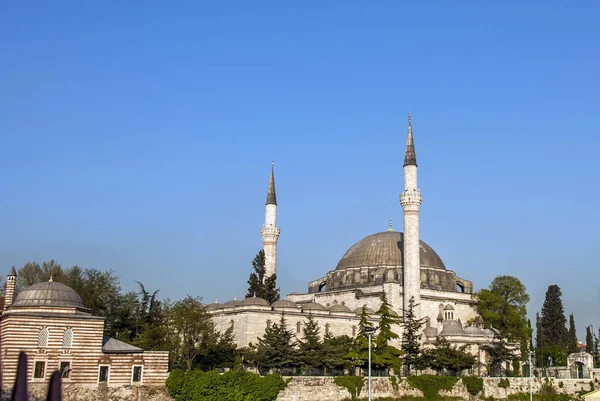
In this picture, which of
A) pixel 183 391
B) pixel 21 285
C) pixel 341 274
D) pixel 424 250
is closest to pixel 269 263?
pixel 341 274

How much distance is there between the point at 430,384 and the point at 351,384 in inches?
239

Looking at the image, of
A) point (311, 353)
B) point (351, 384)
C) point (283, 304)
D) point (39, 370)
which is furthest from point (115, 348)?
point (283, 304)

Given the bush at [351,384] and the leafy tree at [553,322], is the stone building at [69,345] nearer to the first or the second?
the bush at [351,384]

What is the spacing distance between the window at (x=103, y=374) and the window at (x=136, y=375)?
4.24 ft

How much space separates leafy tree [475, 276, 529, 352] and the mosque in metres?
1.06

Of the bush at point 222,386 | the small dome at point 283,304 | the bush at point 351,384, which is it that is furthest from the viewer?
the small dome at point 283,304

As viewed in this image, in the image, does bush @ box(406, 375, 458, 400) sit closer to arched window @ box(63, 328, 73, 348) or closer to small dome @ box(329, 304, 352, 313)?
small dome @ box(329, 304, 352, 313)

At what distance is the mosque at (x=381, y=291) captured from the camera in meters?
52.1

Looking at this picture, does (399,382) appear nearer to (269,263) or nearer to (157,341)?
(157,341)

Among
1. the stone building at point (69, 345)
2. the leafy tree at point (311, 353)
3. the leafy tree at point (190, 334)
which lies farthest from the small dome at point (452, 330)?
the stone building at point (69, 345)

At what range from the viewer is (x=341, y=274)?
221 ft

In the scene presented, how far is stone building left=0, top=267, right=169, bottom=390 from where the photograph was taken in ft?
106

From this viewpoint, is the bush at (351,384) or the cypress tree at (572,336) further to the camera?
the cypress tree at (572,336)

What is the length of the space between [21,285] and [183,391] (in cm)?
2823
